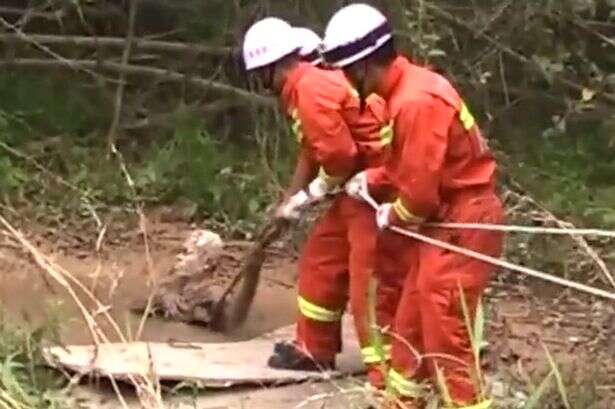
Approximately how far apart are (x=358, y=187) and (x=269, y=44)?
673 mm

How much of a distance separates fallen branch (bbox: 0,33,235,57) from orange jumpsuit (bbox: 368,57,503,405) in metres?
4.51

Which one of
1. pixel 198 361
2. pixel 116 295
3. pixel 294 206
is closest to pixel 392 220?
pixel 294 206

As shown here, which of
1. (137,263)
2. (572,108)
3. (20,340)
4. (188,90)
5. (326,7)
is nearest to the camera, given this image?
(20,340)

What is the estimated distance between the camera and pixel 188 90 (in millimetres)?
10555

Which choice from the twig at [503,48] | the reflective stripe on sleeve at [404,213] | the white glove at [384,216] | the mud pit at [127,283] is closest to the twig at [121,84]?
the mud pit at [127,283]

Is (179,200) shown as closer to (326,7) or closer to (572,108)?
(326,7)

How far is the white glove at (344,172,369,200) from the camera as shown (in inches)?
242

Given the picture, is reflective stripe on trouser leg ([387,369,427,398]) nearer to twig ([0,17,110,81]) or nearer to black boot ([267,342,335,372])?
black boot ([267,342,335,372])

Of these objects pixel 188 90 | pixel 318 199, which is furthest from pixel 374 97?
pixel 188 90

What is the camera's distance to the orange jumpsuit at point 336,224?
612 centimetres

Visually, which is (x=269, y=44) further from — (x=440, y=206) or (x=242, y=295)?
(x=242, y=295)

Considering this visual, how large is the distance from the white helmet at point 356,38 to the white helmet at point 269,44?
644 mm

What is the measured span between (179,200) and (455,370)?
411cm

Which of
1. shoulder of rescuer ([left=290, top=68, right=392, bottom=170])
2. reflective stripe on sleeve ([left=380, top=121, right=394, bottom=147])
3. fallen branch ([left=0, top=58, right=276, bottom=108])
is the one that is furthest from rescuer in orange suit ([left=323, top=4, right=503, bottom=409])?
fallen branch ([left=0, top=58, right=276, bottom=108])
